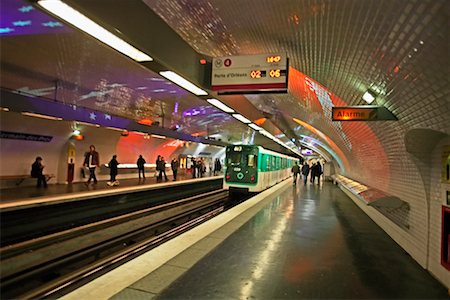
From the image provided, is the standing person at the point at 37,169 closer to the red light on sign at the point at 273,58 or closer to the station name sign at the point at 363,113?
the red light on sign at the point at 273,58

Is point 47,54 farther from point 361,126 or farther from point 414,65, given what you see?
point 361,126

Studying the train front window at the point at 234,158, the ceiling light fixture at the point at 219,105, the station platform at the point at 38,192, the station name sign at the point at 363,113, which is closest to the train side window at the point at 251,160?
the train front window at the point at 234,158

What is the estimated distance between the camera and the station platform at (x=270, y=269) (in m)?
3.64

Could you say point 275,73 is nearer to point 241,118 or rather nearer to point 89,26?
point 89,26

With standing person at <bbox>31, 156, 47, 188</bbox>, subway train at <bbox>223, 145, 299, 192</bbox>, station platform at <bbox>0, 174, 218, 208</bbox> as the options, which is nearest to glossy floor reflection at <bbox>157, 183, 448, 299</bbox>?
station platform at <bbox>0, 174, 218, 208</bbox>

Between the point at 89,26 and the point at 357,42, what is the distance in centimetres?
340

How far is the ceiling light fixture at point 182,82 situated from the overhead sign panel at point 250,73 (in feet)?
0.98

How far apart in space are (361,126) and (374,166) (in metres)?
1.62

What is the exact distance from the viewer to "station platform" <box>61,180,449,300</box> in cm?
364

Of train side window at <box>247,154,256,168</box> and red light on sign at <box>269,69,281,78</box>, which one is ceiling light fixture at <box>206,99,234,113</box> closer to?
red light on sign at <box>269,69,281,78</box>

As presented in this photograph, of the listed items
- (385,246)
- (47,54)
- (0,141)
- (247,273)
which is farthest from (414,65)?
(0,141)

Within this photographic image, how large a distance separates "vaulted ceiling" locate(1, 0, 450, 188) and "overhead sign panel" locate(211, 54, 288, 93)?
1.55ft

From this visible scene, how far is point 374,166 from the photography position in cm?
930

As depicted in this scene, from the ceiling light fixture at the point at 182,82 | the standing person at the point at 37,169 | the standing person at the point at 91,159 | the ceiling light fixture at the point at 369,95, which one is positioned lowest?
the standing person at the point at 37,169
